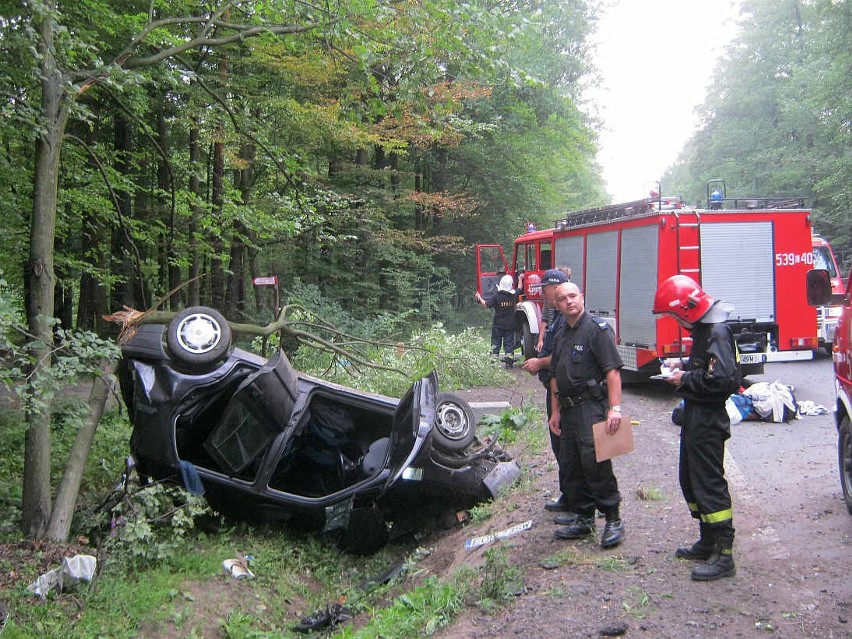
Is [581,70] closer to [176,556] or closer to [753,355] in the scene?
[753,355]

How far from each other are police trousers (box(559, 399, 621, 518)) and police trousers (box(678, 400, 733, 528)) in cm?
64

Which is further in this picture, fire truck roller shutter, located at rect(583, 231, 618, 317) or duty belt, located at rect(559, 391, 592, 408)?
fire truck roller shutter, located at rect(583, 231, 618, 317)

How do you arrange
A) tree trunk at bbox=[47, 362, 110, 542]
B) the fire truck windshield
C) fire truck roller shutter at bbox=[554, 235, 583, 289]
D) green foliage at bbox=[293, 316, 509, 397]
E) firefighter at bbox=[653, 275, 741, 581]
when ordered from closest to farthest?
firefighter at bbox=[653, 275, 741, 581] → tree trunk at bbox=[47, 362, 110, 542] → green foliage at bbox=[293, 316, 509, 397] → fire truck roller shutter at bbox=[554, 235, 583, 289] → the fire truck windshield

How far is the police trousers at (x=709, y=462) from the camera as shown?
398 centimetres

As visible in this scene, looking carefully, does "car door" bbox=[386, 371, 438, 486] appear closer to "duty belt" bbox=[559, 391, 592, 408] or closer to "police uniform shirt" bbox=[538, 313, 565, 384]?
"police uniform shirt" bbox=[538, 313, 565, 384]

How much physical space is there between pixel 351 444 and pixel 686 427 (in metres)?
3.51

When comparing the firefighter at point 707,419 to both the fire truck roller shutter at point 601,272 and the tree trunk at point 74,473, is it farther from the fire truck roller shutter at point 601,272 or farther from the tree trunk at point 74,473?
the fire truck roller shutter at point 601,272

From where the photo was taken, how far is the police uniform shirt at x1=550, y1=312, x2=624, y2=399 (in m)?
4.59

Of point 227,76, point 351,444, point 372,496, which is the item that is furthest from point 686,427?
point 227,76

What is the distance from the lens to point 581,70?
24.9 metres

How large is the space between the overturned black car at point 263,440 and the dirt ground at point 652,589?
2.13 feet

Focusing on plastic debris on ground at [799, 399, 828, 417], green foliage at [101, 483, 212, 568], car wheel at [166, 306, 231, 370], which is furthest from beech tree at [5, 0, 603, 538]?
plastic debris on ground at [799, 399, 828, 417]

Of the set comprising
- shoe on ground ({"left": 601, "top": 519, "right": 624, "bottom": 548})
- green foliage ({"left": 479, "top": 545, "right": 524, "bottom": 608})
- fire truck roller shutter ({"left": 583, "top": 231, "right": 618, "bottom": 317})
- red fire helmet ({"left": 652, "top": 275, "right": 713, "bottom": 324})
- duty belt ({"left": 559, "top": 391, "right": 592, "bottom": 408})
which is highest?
fire truck roller shutter ({"left": 583, "top": 231, "right": 618, "bottom": 317})

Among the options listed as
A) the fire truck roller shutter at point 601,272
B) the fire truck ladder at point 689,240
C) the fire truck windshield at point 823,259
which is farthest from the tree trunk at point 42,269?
the fire truck windshield at point 823,259
